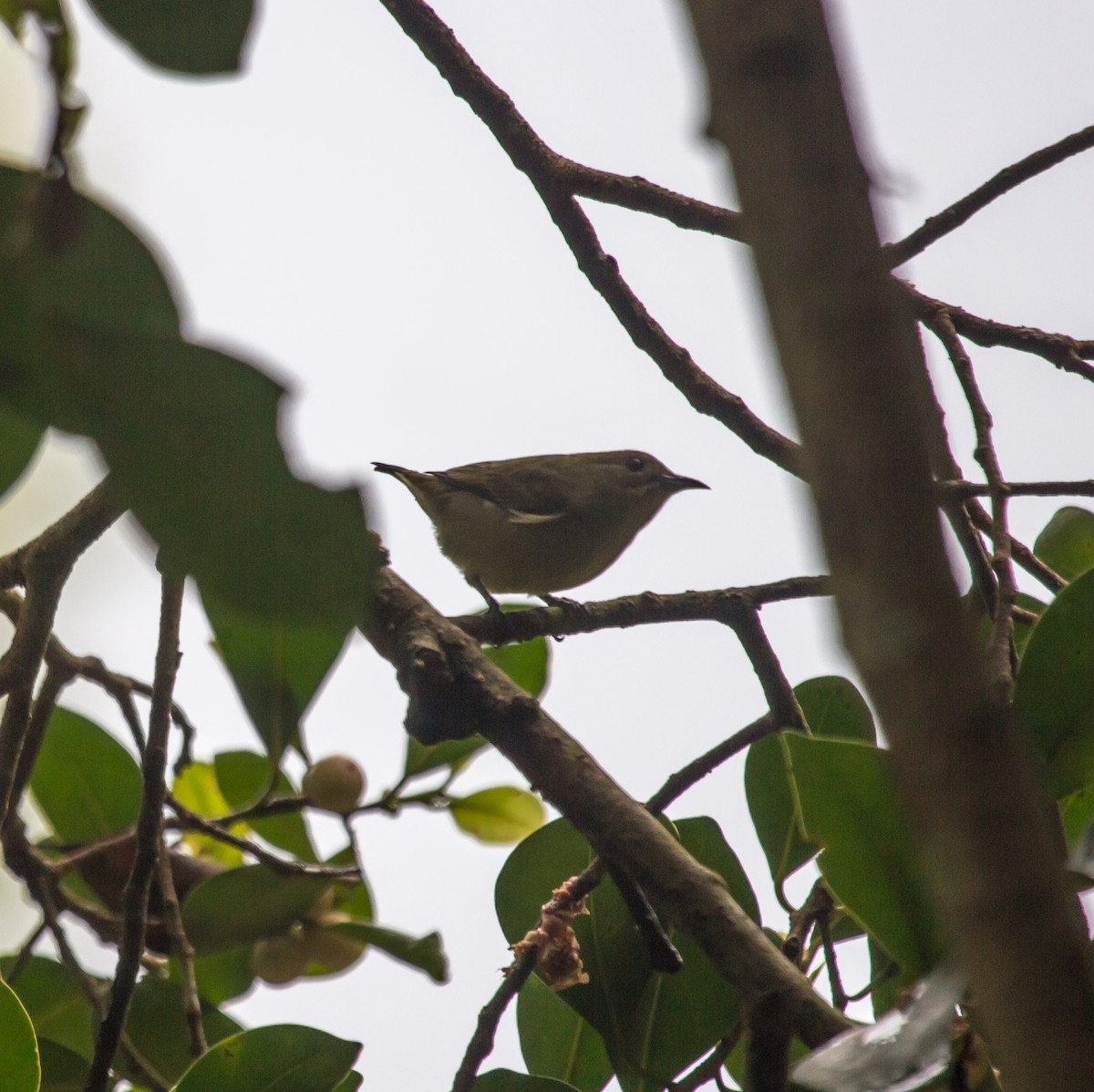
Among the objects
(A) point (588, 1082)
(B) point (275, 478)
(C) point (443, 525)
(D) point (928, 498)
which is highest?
(C) point (443, 525)

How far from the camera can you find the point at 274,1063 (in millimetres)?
1440

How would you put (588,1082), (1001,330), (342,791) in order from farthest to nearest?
(342,791) < (1001,330) < (588,1082)

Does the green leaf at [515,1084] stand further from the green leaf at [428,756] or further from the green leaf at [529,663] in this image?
the green leaf at [529,663]

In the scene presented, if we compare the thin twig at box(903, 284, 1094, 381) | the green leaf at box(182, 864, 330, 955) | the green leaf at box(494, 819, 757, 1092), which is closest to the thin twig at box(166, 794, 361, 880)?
the green leaf at box(182, 864, 330, 955)

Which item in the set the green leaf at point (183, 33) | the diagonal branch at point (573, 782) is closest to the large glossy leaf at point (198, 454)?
the green leaf at point (183, 33)

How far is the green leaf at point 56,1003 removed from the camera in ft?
6.97

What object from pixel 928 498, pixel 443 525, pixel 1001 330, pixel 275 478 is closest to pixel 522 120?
pixel 1001 330

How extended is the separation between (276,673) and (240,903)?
434 millimetres

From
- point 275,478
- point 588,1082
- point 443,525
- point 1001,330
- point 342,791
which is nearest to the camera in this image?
point 275,478

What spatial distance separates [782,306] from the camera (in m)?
0.46

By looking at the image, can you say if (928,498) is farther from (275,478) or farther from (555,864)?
(555,864)

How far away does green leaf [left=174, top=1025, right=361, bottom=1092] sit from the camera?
4.66 ft

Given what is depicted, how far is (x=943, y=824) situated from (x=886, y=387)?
16 centimetres

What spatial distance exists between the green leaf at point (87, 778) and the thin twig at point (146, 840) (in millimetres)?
517
